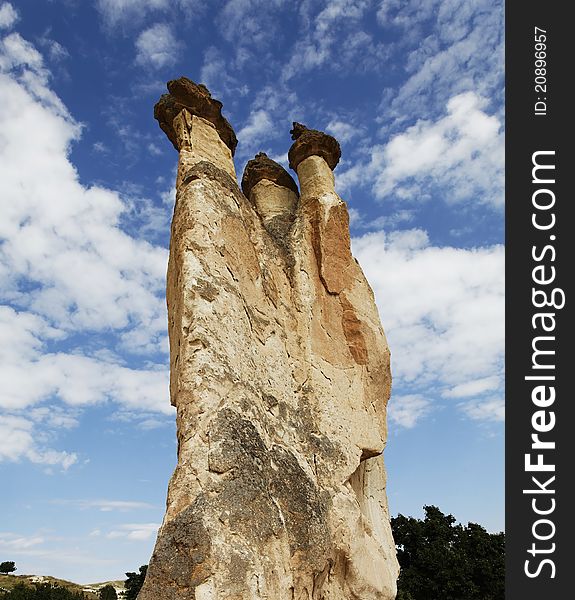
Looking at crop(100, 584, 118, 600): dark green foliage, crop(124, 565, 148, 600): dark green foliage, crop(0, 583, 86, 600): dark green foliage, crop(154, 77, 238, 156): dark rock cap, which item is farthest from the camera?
crop(100, 584, 118, 600): dark green foliage

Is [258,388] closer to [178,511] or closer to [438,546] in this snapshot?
[178,511]

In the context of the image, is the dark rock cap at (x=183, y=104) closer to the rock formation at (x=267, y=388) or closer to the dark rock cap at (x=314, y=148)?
the rock formation at (x=267, y=388)

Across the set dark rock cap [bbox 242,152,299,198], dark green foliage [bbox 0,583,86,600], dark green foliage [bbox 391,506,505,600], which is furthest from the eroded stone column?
dark green foliage [bbox 0,583,86,600]

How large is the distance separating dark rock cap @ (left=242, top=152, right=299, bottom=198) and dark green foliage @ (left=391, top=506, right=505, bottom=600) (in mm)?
16706

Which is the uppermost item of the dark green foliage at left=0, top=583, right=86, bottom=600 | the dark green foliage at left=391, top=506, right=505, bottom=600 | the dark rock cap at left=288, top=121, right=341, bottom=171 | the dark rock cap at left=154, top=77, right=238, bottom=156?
the dark rock cap at left=288, top=121, right=341, bottom=171

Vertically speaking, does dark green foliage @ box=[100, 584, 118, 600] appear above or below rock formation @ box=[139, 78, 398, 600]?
below

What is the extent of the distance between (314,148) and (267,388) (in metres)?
5.81

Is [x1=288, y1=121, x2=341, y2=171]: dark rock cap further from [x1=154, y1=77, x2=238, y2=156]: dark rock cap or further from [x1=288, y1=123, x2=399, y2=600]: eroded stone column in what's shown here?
[x1=154, y1=77, x2=238, y2=156]: dark rock cap

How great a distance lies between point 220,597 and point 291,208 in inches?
290

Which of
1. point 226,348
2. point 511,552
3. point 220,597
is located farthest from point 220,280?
point 511,552

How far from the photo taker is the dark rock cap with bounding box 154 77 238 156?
34.4 feet

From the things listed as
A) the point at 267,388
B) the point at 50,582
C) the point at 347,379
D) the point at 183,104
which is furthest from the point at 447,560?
the point at 50,582

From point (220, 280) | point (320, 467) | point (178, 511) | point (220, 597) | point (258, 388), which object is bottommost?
point (220, 597)

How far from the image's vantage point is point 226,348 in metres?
7.40
